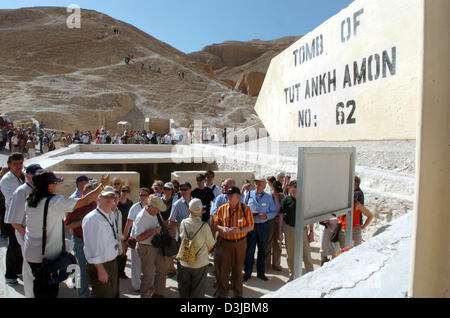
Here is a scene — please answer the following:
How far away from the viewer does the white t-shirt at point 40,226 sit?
296 centimetres

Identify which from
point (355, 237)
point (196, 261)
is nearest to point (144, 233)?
point (196, 261)

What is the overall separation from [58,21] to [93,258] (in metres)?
80.8

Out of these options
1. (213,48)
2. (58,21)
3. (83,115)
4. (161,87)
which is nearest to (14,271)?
(83,115)

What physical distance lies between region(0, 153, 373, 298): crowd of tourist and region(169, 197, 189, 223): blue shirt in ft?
0.05

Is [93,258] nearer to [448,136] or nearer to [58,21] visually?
[448,136]

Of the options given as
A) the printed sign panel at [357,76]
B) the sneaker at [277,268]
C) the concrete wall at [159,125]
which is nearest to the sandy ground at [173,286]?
the sneaker at [277,268]

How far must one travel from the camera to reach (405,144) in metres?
8.12

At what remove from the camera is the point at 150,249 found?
12.8 feet

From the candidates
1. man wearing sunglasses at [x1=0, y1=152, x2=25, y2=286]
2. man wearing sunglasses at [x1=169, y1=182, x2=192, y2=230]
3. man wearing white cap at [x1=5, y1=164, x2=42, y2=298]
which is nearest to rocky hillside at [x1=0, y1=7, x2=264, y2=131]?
man wearing sunglasses at [x1=0, y1=152, x2=25, y2=286]

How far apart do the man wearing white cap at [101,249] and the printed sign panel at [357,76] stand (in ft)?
6.51

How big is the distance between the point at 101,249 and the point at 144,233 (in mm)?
806

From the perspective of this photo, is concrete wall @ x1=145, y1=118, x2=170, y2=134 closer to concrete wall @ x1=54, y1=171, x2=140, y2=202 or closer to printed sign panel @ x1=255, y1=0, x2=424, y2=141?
concrete wall @ x1=54, y1=171, x2=140, y2=202

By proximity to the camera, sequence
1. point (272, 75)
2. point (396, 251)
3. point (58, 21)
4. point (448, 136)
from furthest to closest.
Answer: point (58, 21) → point (272, 75) → point (396, 251) → point (448, 136)
